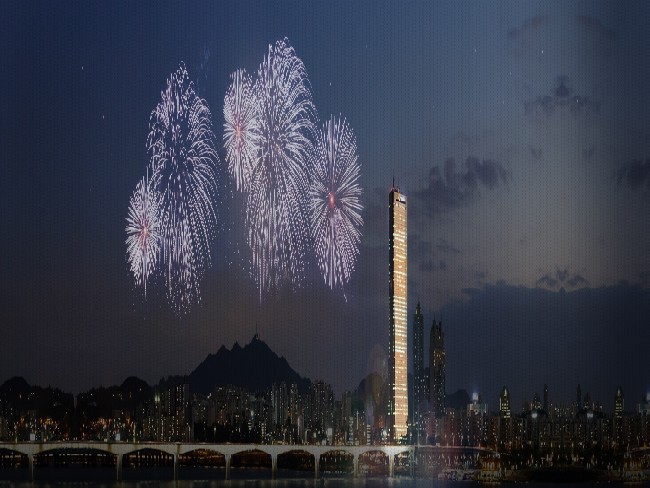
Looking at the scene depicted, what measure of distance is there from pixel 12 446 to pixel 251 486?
144 ft

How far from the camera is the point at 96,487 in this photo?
182 meters

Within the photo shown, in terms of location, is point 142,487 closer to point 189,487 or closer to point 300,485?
point 189,487

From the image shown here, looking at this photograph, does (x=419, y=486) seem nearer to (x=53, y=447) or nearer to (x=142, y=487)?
(x=142, y=487)

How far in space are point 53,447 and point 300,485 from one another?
47.3 m

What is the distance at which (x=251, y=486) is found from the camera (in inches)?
7584

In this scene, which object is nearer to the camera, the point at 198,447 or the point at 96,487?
the point at 96,487

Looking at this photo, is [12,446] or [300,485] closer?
[12,446]

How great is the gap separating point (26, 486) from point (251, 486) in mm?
40633

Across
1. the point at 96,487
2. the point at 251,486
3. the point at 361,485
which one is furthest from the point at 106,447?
the point at 361,485

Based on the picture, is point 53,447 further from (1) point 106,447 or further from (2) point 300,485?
(2) point 300,485

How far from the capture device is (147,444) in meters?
190

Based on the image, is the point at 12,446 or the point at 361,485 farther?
the point at 361,485

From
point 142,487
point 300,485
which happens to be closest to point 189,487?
point 142,487

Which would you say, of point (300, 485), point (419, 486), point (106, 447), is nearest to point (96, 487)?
point (106, 447)
